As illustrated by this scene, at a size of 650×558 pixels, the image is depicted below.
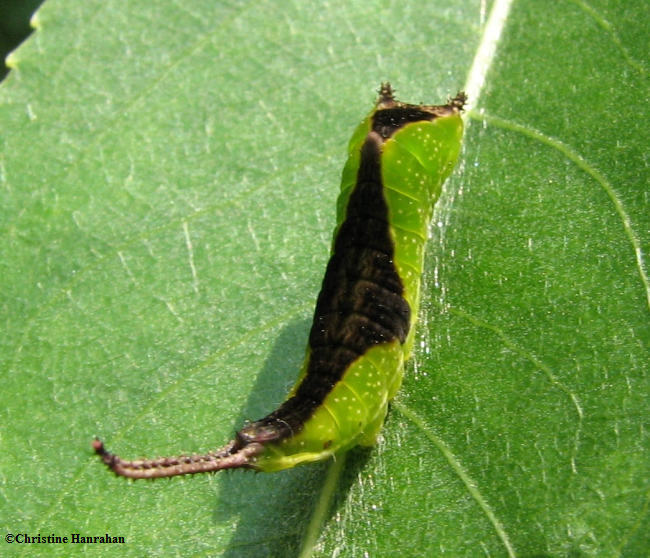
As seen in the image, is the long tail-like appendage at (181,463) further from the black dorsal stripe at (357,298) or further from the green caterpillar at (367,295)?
the black dorsal stripe at (357,298)

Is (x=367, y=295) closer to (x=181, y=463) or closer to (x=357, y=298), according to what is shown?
(x=357, y=298)

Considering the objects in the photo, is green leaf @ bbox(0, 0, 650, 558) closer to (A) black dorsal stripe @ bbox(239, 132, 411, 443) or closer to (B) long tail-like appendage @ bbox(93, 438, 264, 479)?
(A) black dorsal stripe @ bbox(239, 132, 411, 443)

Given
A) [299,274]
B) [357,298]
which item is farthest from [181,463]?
[299,274]

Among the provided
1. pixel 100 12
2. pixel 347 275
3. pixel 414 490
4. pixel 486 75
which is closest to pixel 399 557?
pixel 414 490

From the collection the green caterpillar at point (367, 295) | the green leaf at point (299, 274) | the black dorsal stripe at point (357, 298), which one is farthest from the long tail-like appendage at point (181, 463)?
the green leaf at point (299, 274)

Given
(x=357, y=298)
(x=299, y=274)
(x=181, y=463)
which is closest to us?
(x=181, y=463)

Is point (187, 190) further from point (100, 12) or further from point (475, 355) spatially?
point (475, 355)
